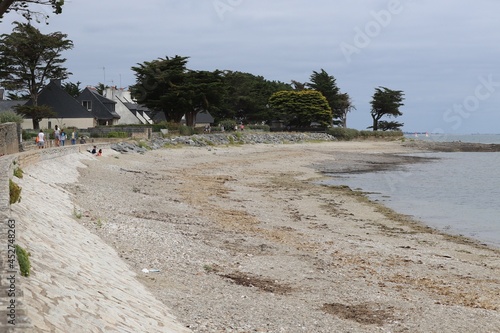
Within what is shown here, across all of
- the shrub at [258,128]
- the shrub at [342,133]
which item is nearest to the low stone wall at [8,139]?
the shrub at [258,128]

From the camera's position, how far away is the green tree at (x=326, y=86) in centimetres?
11538

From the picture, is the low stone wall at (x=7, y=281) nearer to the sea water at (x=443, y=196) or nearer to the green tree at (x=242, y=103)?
the sea water at (x=443, y=196)

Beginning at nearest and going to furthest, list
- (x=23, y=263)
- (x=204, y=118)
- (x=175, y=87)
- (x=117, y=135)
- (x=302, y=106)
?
(x=23, y=263)
(x=117, y=135)
(x=175, y=87)
(x=204, y=118)
(x=302, y=106)

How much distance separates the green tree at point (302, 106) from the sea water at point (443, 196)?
169 ft

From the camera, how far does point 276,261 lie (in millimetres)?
12867

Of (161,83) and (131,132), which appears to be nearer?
(131,132)

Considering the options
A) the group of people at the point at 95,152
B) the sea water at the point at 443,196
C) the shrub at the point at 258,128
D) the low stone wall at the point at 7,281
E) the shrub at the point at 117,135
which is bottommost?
the sea water at the point at 443,196

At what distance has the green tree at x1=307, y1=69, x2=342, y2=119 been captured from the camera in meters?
115

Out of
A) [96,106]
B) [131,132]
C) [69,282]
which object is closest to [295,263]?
[69,282]

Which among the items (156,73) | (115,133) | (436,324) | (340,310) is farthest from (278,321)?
(156,73)

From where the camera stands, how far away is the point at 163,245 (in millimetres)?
12891

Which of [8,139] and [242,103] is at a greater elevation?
[242,103]

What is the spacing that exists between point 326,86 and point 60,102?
6045 centimetres

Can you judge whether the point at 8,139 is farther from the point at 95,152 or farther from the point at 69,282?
the point at 69,282
